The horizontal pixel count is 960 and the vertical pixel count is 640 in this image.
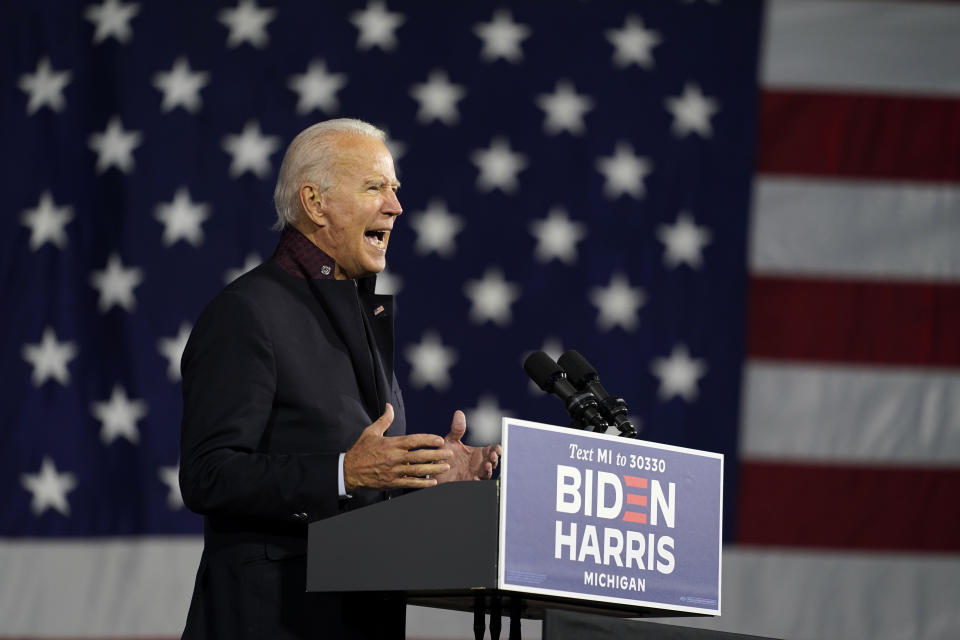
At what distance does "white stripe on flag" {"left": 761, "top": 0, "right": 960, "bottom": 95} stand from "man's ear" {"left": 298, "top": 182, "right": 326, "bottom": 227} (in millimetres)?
2233

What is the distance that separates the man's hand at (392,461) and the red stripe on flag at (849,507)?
2.28 metres

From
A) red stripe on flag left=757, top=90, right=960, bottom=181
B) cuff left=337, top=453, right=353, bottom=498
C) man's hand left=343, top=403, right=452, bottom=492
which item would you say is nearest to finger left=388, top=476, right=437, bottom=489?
man's hand left=343, top=403, right=452, bottom=492

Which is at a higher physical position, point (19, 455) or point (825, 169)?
point (825, 169)

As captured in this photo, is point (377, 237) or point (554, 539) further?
point (377, 237)

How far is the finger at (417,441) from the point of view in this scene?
5.23 feet

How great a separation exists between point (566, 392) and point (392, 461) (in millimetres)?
299

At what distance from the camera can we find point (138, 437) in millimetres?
3850

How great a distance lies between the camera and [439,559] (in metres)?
1.53

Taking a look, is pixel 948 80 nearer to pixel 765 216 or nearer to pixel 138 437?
pixel 765 216

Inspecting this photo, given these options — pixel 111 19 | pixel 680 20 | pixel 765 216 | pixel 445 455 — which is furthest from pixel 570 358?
pixel 111 19

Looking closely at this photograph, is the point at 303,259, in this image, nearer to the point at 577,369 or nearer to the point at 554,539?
the point at 577,369

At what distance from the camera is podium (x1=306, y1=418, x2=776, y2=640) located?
1.48 m

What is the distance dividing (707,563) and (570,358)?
13.9 inches

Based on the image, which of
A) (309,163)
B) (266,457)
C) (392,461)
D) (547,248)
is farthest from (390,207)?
(547,248)
